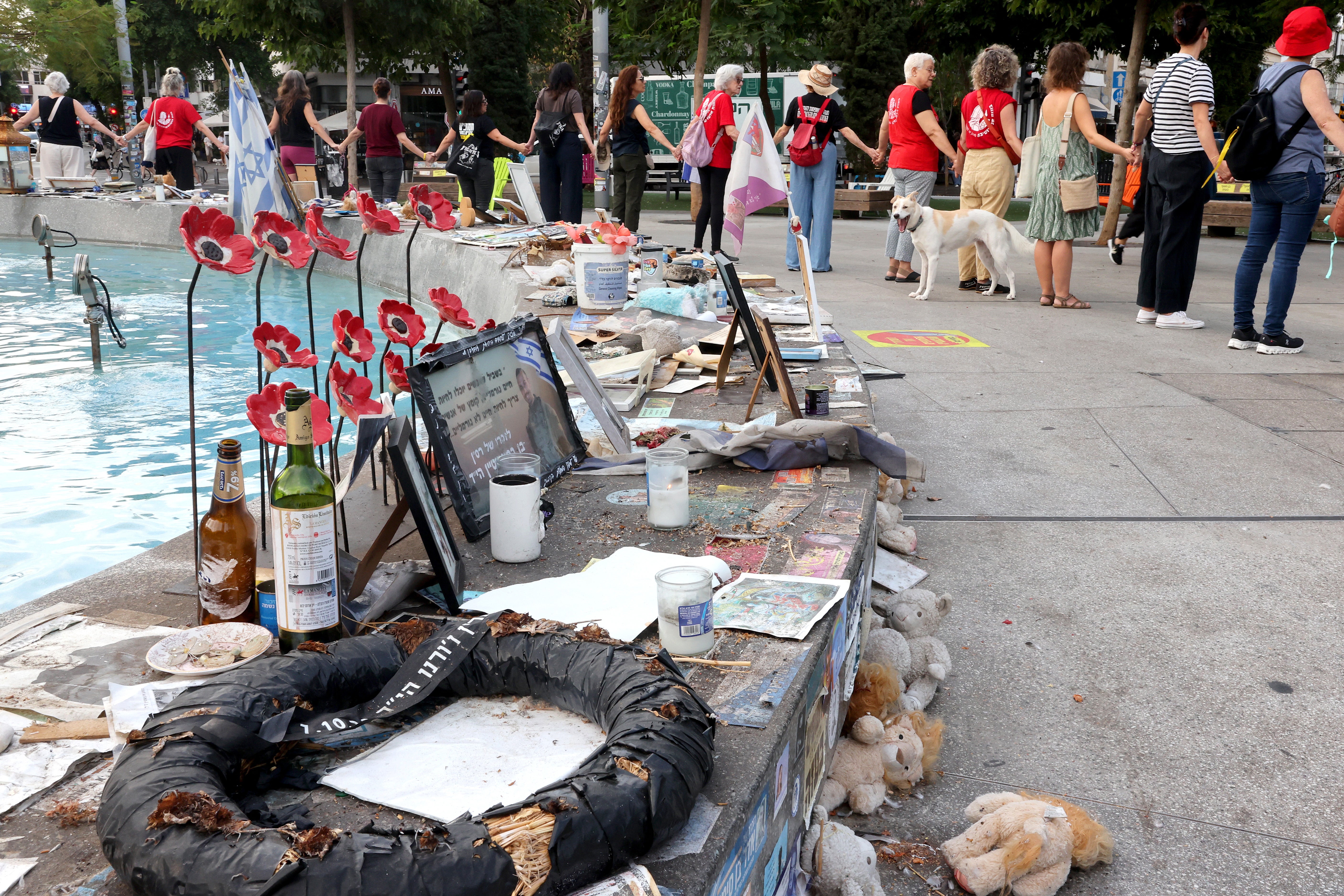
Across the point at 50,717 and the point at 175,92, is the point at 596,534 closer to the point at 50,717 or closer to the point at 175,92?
the point at 50,717

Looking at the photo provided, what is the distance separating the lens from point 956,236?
934 centimetres

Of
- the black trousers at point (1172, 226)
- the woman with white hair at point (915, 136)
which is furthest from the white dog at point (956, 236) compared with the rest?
the black trousers at point (1172, 226)

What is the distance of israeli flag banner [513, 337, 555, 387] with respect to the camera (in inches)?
137

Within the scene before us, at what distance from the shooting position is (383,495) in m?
3.29

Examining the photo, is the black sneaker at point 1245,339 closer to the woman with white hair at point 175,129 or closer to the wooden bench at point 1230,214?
the wooden bench at point 1230,214

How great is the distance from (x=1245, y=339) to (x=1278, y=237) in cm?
74

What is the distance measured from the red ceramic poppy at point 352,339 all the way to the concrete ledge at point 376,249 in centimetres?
137

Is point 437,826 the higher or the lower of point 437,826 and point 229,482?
the lower

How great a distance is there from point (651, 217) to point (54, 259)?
9748 mm

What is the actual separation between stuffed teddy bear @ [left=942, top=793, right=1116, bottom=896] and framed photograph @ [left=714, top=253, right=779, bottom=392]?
250cm

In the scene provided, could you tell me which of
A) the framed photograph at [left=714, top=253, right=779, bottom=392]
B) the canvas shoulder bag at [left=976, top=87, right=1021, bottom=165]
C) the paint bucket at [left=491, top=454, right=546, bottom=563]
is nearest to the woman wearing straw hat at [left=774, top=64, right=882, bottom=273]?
the canvas shoulder bag at [left=976, top=87, right=1021, bottom=165]

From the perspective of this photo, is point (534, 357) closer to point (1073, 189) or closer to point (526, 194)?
point (1073, 189)

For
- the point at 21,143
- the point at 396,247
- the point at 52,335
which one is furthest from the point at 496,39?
the point at 52,335

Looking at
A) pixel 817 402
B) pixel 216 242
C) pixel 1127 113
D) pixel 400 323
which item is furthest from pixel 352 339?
pixel 1127 113
